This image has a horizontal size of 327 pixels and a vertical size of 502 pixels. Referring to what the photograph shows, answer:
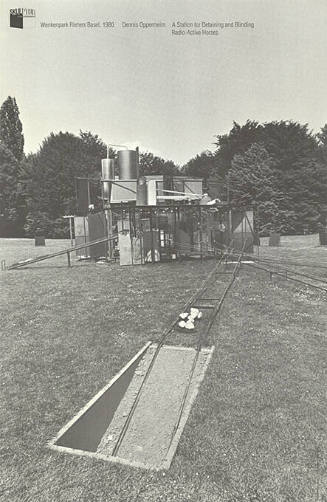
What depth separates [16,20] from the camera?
6.75 meters

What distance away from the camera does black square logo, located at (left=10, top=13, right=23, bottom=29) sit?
6.70 meters

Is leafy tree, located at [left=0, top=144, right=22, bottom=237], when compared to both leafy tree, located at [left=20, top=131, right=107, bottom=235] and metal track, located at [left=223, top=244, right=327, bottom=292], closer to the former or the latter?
leafy tree, located at [left=20, top=131, right=107, bottom=235]

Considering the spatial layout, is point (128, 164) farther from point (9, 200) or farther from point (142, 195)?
point (9, 200)

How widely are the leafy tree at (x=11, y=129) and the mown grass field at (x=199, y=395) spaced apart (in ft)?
63.8

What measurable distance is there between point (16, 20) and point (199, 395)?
23.6ft

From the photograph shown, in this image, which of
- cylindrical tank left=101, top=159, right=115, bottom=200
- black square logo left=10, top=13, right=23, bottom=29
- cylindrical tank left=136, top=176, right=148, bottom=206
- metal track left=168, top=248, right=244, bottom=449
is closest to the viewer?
metal track left=168, top=248, right=244, bottom=449

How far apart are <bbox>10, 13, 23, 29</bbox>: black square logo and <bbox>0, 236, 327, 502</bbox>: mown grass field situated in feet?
20.4

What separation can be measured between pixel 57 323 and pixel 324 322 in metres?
6.58

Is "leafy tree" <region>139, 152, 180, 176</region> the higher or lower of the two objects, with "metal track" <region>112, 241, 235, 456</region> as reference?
higher

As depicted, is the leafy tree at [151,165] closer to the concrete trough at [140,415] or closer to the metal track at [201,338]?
the metal track at [201,338]

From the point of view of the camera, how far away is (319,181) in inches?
1473

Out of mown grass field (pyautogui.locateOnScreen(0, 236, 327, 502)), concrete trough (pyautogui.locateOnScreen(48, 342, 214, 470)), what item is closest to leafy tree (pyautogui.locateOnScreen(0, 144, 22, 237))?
mown grass field (pyautogui.locateOnScreen(0, 236, 327, 502))

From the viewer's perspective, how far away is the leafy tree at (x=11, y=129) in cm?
2792

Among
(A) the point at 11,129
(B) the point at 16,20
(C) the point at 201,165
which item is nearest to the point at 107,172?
(A) the point at 11,129
